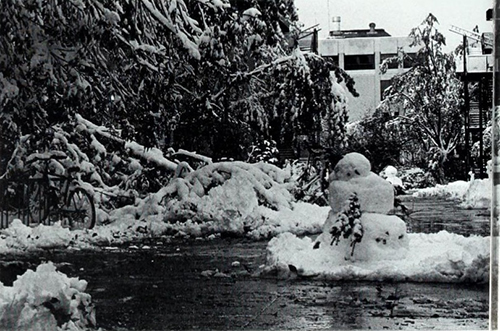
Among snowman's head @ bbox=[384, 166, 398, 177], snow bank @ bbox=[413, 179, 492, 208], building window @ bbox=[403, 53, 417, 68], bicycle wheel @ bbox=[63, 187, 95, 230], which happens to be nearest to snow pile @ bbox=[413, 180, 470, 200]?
snow bank @ bbox=[413, 179, 492, 208]

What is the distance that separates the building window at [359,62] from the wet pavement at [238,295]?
571 mm

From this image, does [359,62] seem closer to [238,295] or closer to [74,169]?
[238,295]

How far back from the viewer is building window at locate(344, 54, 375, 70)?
3.70 meters

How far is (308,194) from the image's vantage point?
151 inches

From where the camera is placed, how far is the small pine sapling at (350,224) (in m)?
3.63

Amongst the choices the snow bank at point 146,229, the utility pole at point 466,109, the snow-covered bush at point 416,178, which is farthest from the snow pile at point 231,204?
the utility pole at point 466,109

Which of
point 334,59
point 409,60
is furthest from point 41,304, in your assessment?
point 409,60

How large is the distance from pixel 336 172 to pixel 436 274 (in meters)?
0.55

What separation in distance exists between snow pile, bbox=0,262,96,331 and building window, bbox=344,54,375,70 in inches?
54.9

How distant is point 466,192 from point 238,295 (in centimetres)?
98

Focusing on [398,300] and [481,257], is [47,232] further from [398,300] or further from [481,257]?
[481,257]

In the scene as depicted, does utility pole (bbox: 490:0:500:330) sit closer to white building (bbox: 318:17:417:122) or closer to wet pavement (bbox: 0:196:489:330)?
wet pavement (bbox: 0:196:489:330)

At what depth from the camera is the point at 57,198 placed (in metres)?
3.98

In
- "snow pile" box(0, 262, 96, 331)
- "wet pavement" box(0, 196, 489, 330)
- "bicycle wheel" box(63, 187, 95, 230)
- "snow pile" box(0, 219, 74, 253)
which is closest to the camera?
"snow pile" box(0, 262, 96, 331)
